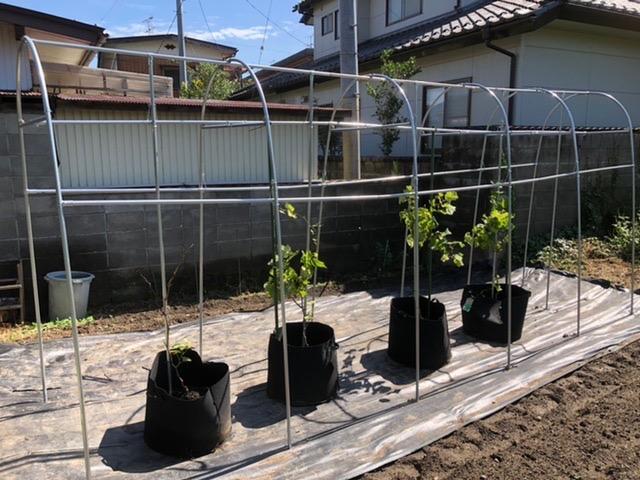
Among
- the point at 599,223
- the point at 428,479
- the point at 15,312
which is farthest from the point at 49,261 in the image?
the point at 599,223

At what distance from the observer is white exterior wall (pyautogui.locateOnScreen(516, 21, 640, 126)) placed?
7.39 m

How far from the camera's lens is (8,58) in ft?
22.5

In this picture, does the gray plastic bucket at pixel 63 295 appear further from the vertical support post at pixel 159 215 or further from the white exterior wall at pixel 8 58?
the white exterior wall at pixel 8 58

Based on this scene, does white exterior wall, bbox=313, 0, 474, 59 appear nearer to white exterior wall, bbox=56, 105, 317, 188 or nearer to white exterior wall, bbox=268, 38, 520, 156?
white exterior wall, bbox=268, 38, 520, 156

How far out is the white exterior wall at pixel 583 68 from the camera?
739 cm

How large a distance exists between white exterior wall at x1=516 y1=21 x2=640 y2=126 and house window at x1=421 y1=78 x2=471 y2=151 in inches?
41.1

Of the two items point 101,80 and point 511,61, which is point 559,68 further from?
point 101,80

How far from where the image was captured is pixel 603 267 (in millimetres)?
6145

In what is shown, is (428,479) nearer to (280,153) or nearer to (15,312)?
(15,312)

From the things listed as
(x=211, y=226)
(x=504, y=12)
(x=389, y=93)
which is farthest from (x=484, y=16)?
(x=211, y=226)

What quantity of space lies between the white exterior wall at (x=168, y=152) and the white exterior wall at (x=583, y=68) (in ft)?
11.5

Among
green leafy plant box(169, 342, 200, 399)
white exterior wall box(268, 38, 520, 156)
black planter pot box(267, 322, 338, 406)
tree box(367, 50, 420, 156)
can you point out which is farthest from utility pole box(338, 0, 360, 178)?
green leafy plant box(169, 342, 200, 399)

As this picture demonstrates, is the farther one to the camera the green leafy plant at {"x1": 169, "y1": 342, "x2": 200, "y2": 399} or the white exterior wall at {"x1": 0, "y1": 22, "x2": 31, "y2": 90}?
the white exterior wall at {"x1": 0, "y1": 22, "x2": 31, "y2": 90}

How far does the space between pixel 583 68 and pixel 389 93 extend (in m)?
3.01
